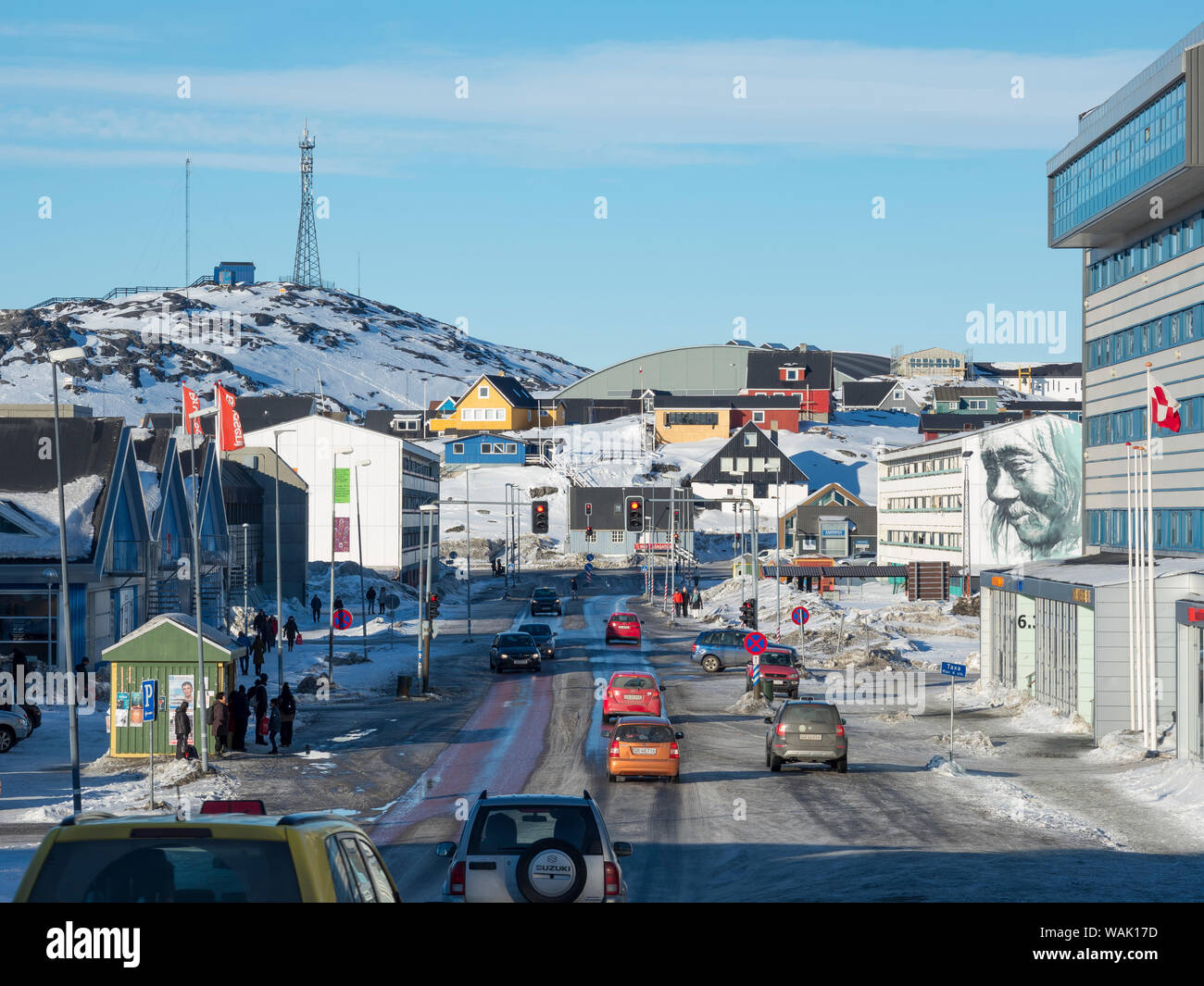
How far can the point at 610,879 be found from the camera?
13.0 meters

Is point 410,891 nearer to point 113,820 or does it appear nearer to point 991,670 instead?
point 113,820

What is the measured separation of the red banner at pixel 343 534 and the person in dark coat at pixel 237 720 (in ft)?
188

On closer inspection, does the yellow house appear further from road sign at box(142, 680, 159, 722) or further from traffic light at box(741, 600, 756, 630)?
road sign at box(142, 680, 159, 722)

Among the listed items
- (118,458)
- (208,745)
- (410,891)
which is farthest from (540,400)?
(410,891)

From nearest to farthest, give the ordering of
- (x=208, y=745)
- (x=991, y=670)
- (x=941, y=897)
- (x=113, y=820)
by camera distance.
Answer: (x=113, y=820)
(x=941, y=897)
(x=208, y=745)
(x=991, y=670)

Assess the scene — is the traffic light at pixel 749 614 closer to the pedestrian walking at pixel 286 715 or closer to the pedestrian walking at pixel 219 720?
the pedestrian walking at pixel 286 715

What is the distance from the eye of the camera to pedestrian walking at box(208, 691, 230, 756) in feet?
102

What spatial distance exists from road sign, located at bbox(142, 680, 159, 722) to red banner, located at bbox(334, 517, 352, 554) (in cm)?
5989

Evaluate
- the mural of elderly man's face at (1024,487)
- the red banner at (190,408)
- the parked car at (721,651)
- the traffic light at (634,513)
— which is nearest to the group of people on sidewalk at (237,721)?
the red banner at (190,408)

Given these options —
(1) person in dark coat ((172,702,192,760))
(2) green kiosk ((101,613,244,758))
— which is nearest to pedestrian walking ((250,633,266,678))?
(2) green kiosk ((101,613,244,758))

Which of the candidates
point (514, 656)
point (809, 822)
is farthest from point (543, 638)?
point (809, 822)
